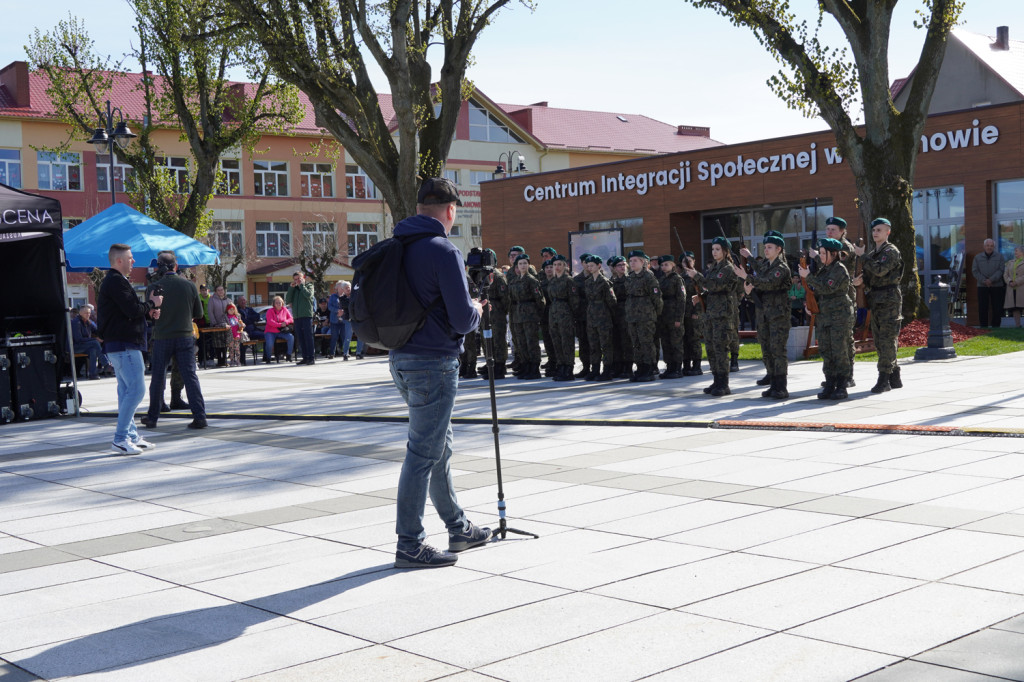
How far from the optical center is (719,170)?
3031cm

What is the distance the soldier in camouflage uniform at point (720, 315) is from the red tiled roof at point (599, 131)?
50.6 m

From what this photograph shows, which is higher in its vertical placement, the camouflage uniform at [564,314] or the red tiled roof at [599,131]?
the red tiled roof at [599,131]

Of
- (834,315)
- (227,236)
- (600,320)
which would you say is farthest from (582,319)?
(227,236)

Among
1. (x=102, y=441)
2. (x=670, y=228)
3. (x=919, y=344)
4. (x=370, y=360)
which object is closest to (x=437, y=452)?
(x=102, y=441)

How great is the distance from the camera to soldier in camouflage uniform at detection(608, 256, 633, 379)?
52.2 ft

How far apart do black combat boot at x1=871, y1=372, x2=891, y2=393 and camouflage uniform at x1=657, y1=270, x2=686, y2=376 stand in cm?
350

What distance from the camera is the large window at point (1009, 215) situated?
2430 centimetres

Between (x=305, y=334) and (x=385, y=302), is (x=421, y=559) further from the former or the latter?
(x=305, y=334)

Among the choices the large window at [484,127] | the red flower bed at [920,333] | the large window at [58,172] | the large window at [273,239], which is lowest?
the red flower bed at [920,333]

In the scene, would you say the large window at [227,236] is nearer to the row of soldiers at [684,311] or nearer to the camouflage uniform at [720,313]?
the row of soldiers at [684,311]

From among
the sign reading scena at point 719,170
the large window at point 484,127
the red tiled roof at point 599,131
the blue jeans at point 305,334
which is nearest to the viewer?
the blue jeans at point 305,334

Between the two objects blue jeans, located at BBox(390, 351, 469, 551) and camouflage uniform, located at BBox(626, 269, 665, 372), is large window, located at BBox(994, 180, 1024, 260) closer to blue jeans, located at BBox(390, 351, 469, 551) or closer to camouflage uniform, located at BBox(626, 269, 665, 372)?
camouflage uniform, located at BBox(626, 269, 665, 372)

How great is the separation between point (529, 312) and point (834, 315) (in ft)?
20.0

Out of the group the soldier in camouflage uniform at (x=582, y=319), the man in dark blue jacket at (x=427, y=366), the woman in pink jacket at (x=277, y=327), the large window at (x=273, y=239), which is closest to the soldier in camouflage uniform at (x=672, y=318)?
the soldier in camouflage uniform at (x=582, y=319)
